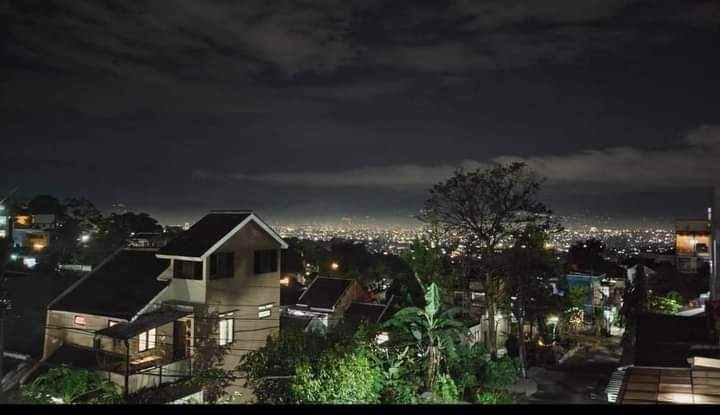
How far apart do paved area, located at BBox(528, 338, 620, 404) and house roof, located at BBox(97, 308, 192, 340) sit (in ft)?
35.8

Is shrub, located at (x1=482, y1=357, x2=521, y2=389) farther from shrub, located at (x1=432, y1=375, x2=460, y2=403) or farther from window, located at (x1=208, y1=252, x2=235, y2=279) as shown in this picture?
window, located at (x1=208, y1=252, x2=235, y2=279)

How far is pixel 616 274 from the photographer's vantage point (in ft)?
163

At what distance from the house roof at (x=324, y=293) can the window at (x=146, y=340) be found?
14.3 meters

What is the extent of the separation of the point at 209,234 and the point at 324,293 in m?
14.3

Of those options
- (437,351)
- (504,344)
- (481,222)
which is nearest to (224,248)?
(437,351)

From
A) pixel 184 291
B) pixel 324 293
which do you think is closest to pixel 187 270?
pixel 184 291

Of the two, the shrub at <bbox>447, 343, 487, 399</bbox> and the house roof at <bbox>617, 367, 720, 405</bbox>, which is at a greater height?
the house roof at <bbox>617, 367, 720, 405</bbox>

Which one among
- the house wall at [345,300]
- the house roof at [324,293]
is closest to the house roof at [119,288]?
the house wall at [345,300]

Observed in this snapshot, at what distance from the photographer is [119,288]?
18.2 m

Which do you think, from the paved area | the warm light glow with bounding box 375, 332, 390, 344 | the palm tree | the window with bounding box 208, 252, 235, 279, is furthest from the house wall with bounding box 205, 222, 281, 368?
the paved area

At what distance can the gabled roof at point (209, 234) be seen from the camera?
681 inches

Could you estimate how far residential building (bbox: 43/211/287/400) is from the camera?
15891 mm

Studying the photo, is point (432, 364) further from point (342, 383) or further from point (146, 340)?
point (146, 340)

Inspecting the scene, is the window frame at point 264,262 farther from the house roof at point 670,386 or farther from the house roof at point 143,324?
the house roof at point 670,386
